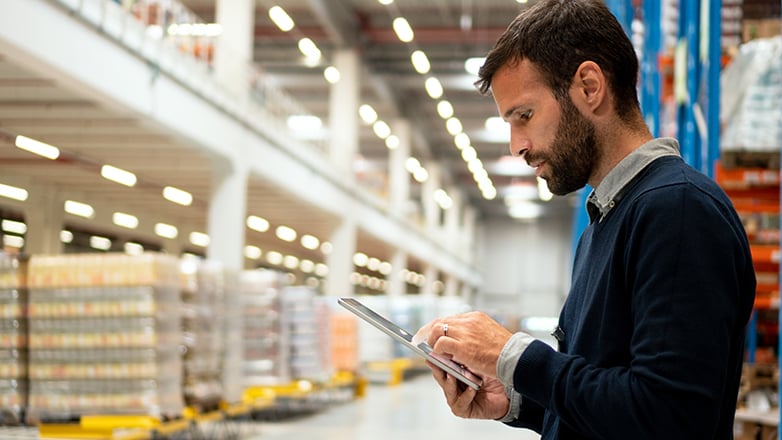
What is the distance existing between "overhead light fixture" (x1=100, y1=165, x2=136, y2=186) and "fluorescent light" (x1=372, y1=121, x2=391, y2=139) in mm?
14209

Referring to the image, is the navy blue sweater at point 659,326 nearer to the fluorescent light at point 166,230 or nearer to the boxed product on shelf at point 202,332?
the boxed product on shelf at point 202,332

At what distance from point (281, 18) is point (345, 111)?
425 cm

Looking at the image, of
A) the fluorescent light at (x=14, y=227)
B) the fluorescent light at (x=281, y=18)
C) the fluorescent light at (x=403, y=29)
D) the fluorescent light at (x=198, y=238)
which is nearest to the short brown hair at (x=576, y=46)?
the fluorescent light at (x=14, y=227)

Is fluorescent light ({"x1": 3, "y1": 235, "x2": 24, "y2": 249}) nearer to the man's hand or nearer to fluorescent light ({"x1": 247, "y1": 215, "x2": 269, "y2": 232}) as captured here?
fluorescent light ({"x1": 247, "y1": 215, "x2": 269, "y2": 232})

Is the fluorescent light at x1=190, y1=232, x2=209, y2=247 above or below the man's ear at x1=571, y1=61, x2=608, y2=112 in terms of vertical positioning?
above

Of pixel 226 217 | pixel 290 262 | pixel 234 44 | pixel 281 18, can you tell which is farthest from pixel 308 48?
pixel 290 262

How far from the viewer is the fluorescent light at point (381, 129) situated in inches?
1358

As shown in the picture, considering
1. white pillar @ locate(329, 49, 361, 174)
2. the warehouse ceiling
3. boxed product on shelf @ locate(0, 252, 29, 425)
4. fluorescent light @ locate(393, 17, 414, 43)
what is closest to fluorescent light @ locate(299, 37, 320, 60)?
the warehouse ceiling

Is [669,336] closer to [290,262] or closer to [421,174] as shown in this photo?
[421,174]

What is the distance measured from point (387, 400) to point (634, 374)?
2163 cm

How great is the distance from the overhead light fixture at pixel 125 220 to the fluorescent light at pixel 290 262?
726 inches

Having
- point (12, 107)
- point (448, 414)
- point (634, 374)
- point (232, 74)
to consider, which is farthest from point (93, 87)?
point (634, 374)

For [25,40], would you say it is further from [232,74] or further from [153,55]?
[232,74]

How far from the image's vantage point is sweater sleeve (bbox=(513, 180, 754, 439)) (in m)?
1.40
